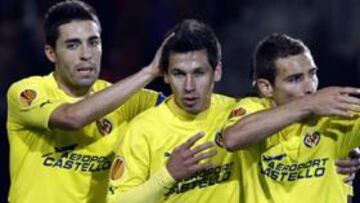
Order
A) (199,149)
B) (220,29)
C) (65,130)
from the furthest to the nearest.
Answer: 1. (220,29)
2. (65,130)
3. (199,149)

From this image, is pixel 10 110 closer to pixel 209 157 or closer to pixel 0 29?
pixel 209 157

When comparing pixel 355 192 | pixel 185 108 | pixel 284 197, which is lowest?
pixel 355 192

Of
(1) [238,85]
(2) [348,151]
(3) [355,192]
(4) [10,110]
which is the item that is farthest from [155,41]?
(2) [348,151]

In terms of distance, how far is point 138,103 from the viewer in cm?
520

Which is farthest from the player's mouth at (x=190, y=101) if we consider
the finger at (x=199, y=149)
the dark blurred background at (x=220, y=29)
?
the dark blurred background at (x=220, y=29)

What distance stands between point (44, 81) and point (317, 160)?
124cm

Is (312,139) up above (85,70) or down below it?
below

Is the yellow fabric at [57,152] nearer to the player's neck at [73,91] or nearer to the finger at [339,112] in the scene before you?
the player's neck at [73,91]

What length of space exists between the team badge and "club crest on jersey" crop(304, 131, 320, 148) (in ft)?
2.38

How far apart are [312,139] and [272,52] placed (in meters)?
0.40

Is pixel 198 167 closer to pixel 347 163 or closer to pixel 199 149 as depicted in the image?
pixel 199 149

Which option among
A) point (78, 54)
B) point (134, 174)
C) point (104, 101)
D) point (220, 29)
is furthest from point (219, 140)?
point (220, 29)

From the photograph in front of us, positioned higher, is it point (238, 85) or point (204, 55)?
point (204, 55)

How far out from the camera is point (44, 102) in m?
5.06
